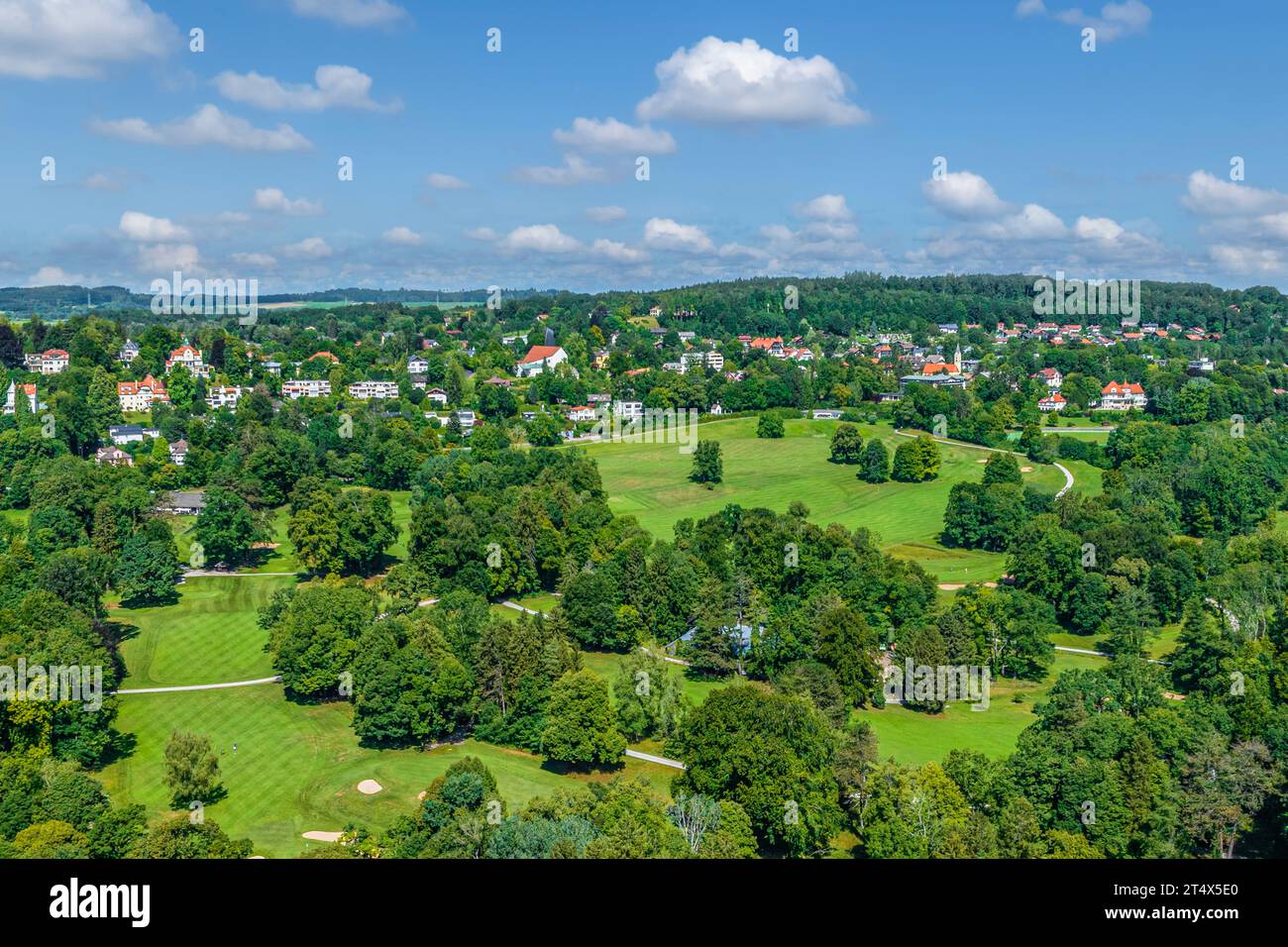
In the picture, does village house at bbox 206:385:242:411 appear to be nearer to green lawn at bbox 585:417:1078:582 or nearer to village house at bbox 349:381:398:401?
village house at bbox 349:381:398:401

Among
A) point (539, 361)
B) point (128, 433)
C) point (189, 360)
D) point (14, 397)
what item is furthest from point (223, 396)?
point (539, 361)

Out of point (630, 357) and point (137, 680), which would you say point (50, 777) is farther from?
point (630, 357)

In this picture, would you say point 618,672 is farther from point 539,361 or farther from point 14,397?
point 539,361

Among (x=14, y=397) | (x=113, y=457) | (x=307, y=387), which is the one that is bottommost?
(x=113, y=457)

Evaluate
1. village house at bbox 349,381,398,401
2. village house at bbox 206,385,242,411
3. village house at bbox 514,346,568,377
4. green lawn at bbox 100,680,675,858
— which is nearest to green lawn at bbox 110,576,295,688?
green lawn at bbox 100,680,675,858

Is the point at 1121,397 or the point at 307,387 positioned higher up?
the point at 307,387

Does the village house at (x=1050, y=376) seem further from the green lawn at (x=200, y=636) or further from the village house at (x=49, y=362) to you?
the village house at (x=49, y=362)
